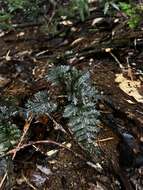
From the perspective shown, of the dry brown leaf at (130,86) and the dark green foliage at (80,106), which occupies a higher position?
the dark green foliage at (80,106)

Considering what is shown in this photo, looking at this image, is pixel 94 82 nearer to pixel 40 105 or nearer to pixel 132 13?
pixel 40 105

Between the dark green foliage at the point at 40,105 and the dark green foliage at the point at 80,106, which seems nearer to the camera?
the dark green foliage at the point at 80,106

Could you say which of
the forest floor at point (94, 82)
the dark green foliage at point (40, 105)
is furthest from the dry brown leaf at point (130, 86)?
the dark green foliage at point (40, 105)

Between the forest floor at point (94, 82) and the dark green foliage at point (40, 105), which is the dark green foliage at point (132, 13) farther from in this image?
the dark green foliage at point (40, 105)

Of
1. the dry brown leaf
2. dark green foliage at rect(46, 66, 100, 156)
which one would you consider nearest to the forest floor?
the dry brown leaf

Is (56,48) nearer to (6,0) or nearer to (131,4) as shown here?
(131,4)

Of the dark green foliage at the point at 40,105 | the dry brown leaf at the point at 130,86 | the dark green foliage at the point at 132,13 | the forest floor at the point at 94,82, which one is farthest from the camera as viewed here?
the dark green foliage at the point at 132,13

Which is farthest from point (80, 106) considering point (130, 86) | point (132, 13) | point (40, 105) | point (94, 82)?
point (132, 13)

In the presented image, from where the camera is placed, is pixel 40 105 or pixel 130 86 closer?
pixel 40 105
